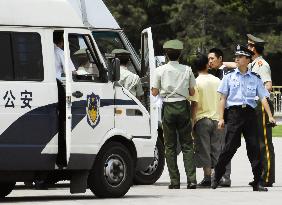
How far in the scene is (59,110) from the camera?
538 inches

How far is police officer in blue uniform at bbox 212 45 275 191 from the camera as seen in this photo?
15.3m

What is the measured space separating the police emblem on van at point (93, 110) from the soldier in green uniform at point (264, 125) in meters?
2.86

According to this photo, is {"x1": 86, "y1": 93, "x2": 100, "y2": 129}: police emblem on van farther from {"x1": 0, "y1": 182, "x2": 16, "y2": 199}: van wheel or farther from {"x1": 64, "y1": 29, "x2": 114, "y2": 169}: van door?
{"x1": 0, "y1": 182, "x2": 16, "y2": 199}: van wheel

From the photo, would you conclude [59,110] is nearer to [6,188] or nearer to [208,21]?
[6,188]

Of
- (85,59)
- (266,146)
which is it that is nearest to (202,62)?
(266,146)

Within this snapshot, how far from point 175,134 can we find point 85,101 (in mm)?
2459

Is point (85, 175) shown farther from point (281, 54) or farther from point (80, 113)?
point (281, 54)

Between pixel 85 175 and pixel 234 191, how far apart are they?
2.31 m

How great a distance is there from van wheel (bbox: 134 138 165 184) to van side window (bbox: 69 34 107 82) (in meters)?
3.30

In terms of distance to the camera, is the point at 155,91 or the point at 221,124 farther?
the point at 155,91

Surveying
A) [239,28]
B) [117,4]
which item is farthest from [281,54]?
[117,4]

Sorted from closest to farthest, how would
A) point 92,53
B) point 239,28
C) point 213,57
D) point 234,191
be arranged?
point 92,53 → point 234,191 → point 213,57 → point 239,28

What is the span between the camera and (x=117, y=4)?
6134 centimetres

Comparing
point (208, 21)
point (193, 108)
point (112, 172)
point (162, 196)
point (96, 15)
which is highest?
point (96, 15)
